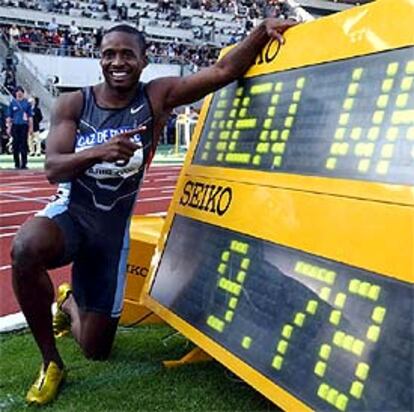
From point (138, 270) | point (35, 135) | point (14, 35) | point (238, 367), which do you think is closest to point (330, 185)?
point (238, 367)

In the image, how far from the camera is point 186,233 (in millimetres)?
3250

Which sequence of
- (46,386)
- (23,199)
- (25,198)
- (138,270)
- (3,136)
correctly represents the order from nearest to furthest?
(46,386), (138,270), (23,199), (25,198), (3,136)

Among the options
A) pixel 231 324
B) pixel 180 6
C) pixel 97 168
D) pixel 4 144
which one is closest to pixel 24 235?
pixel 97 168

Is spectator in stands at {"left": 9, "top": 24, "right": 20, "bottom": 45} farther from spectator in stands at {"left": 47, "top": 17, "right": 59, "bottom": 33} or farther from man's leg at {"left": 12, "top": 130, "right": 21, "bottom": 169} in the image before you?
man's leg at {"left": 12, "top": 130, "right": 21, "bottom": 169}

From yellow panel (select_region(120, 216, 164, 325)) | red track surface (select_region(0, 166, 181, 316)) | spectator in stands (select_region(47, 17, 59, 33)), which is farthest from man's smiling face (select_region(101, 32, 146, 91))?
spectator in stands (select_region(47, 17, 59, 33))

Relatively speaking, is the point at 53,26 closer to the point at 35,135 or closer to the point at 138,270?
the point at 35,135

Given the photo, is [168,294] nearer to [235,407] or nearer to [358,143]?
[235,407]

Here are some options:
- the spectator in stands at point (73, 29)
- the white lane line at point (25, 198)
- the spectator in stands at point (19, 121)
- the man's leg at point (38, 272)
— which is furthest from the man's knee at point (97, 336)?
the spectator in stands at point (73, 29)

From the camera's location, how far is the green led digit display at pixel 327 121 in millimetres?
2129

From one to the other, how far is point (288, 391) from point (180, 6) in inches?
1617

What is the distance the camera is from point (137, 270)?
4078 millimetres

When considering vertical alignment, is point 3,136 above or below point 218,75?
below

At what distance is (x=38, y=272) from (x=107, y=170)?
55cm

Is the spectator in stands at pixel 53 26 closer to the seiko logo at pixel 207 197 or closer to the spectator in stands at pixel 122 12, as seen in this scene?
the spectator in stands at pixel 122 12
